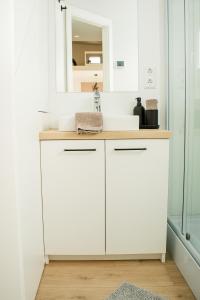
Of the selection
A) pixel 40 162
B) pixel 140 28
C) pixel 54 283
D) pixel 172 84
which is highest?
pixel 140 28

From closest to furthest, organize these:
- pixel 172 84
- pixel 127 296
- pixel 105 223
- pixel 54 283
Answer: pixel 127 296
pixel 54 283
pixel 105 223
pixel 172 84

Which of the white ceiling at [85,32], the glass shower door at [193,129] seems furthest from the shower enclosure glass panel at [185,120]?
the white ceiling at [85,32]

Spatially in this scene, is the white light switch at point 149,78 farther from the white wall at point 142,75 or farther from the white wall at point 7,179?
the white wall at point 7,179

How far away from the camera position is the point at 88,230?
4.95 ft

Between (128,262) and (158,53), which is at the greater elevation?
(158,53)

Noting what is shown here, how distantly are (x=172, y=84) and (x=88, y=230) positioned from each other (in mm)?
1183

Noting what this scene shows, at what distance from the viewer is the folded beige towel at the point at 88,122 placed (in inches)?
55.4

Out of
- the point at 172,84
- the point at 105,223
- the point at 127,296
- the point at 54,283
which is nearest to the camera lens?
the point at 127,296

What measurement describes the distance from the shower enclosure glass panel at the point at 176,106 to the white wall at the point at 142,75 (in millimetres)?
99

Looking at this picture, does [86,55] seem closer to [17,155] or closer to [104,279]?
[17,155]

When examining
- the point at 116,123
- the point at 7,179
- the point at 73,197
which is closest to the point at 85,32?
the point at 116,123

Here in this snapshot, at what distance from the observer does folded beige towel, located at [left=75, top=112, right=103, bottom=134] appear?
1.41 metres

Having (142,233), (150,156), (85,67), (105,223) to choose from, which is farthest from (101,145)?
(85,67)

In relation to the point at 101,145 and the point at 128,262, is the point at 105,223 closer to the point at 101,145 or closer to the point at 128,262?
the point at 128,262
